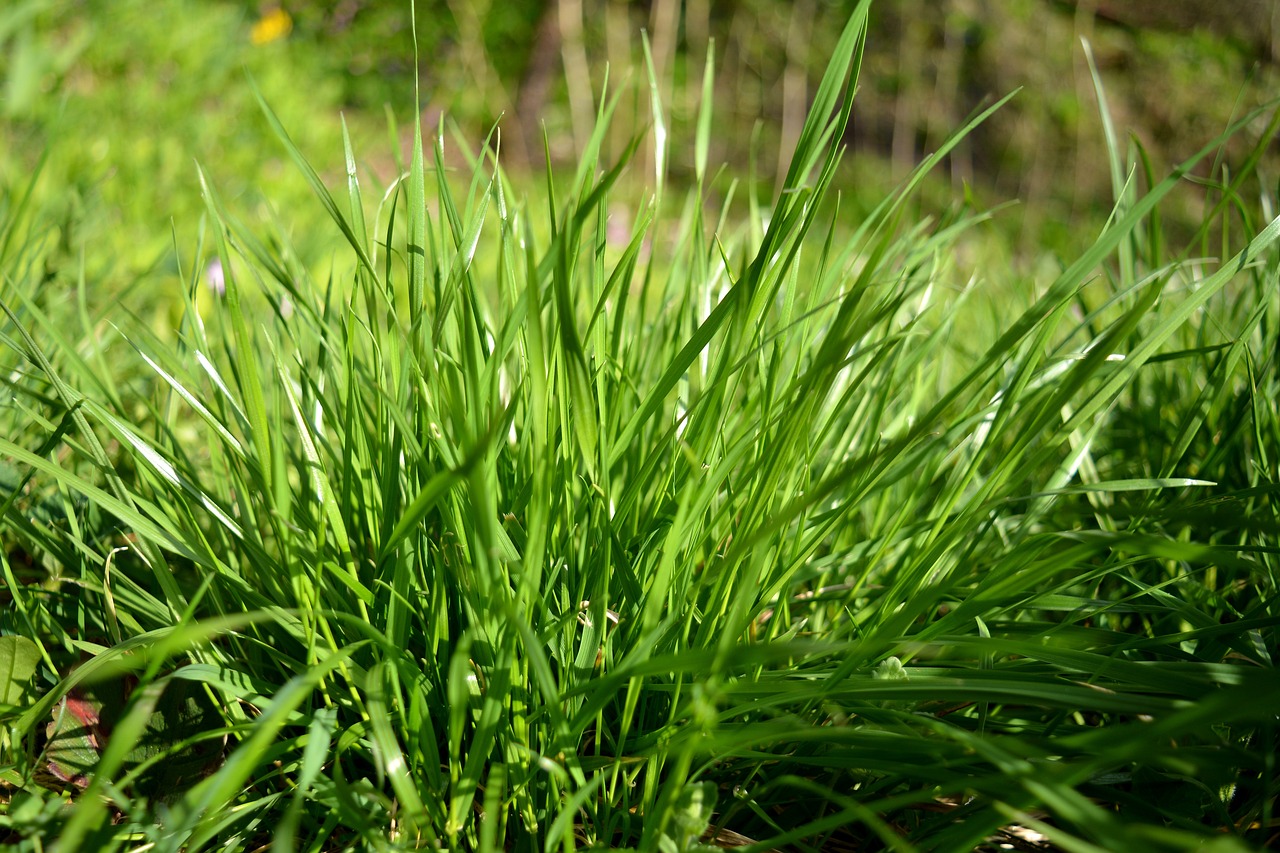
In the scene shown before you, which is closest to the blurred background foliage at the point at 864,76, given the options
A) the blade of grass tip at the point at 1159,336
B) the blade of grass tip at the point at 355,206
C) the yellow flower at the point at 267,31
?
the yellow flower at the point at 267,31

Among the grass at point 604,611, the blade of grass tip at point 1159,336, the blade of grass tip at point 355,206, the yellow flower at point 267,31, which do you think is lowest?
the grass at point 604,611

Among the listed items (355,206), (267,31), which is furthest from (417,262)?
(267,31)

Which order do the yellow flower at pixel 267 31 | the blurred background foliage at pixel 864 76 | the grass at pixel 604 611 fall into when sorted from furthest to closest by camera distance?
the blurred background foliage at pixel 864 76, the yellow flower at pixel 267 31, the grass at pixel 604 611

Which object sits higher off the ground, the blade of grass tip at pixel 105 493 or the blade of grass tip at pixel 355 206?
the blade of grass tip at pixel 355 206

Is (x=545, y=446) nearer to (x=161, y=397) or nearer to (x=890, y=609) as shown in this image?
(x=890, y=609)

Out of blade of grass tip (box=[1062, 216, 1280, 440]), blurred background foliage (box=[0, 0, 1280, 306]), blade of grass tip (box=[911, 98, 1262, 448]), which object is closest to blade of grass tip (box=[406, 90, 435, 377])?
blade of grass tip (box=[911, 98, 1262, 448])

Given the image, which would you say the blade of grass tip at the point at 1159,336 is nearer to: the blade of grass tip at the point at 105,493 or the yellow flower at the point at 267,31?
the blade of grass tip at the point at 105,493

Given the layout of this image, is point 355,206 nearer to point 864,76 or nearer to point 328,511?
point 328,511

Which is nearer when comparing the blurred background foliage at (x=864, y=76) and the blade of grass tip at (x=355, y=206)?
the blade of grass tip at (x=355, y=206)

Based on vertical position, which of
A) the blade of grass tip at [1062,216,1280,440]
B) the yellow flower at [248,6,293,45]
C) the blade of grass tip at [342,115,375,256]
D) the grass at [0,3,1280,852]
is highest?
the yellow flower at [248,6,293,45]

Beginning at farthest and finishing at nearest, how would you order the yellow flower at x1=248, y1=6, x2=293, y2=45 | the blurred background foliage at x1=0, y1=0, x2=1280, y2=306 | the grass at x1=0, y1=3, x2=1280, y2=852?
the blurred background foliage at x1=0, y1=0, x2=1280, y2=306
the yellow flower at x1=248, y1=6, x2=293, y2=45
the grass at x1=0, y1=3, x2=1280, y2=852

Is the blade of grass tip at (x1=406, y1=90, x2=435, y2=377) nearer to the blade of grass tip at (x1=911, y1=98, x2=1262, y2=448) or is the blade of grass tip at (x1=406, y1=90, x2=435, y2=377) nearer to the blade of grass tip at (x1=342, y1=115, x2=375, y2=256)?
the blade of grass tip at (x1=342, y1=115, x2=375, y2=256)
